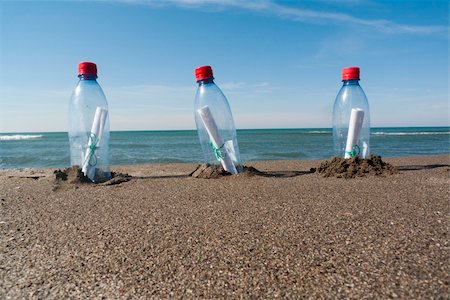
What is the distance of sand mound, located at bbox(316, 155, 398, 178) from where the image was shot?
19.5 feet

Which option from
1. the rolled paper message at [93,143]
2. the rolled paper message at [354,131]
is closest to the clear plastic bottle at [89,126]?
the rolled paper message at [93,143]

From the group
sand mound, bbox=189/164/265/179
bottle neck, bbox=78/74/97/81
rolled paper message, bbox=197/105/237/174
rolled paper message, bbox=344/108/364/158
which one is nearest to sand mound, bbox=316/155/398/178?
rolled paper message, bbox=344/108/364/158

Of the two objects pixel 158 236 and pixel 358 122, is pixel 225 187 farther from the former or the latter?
pixel 358 122

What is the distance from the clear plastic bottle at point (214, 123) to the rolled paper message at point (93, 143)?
1718mm

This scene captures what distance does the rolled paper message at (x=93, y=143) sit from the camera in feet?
19.5

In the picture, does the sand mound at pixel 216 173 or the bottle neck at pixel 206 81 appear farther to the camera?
the bottle neck at pixel 206 81

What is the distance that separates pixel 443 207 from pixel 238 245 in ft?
8.05

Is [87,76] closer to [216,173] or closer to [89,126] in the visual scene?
[89,126]

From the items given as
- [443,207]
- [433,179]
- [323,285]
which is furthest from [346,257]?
[433,179]

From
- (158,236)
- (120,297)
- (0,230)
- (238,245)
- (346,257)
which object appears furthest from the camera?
(0,230)

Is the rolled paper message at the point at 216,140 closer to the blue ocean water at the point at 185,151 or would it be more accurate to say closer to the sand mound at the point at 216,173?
the sand mound at the point at 216,173

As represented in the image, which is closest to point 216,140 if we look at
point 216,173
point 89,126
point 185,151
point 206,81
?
point 216,173

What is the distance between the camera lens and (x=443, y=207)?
369cm

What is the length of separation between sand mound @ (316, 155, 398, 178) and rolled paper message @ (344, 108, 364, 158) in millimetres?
309
